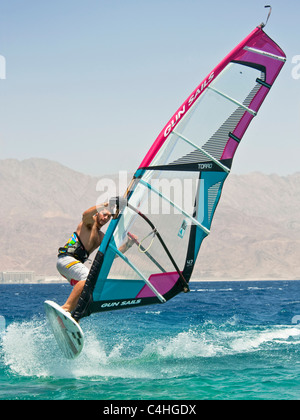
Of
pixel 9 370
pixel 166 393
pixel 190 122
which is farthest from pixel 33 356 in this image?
pixel 190 122

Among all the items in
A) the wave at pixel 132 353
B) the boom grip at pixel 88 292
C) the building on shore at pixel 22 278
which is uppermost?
the boom grip at pixel 88 292

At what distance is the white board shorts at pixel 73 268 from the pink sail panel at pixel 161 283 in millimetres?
890

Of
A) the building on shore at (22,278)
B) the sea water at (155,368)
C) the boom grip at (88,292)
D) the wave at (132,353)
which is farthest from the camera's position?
the building on shore at (22,278)

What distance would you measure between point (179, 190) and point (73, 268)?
199 centimetres

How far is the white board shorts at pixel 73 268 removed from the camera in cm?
894

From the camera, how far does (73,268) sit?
8984mm

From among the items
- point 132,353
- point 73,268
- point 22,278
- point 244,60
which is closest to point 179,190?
point 73,268

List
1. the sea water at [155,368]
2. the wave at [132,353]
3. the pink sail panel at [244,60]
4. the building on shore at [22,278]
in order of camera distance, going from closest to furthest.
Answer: the pink sail panel at [244,60] < the sea water at [155,368] < the wave at [132,353] < the building on shore at [22,278]

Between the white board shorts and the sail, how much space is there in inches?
13.4

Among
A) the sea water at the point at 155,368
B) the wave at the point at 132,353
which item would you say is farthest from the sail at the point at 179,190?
the wave at the point at 132,353

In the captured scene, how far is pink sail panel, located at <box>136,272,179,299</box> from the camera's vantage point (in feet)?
29.3

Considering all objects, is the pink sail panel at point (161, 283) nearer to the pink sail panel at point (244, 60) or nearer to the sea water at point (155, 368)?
the sea water at point (155, 368)

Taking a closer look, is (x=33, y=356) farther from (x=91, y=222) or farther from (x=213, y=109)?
(x=213, y=109)

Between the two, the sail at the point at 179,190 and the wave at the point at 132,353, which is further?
the wave at the point at 132,353
